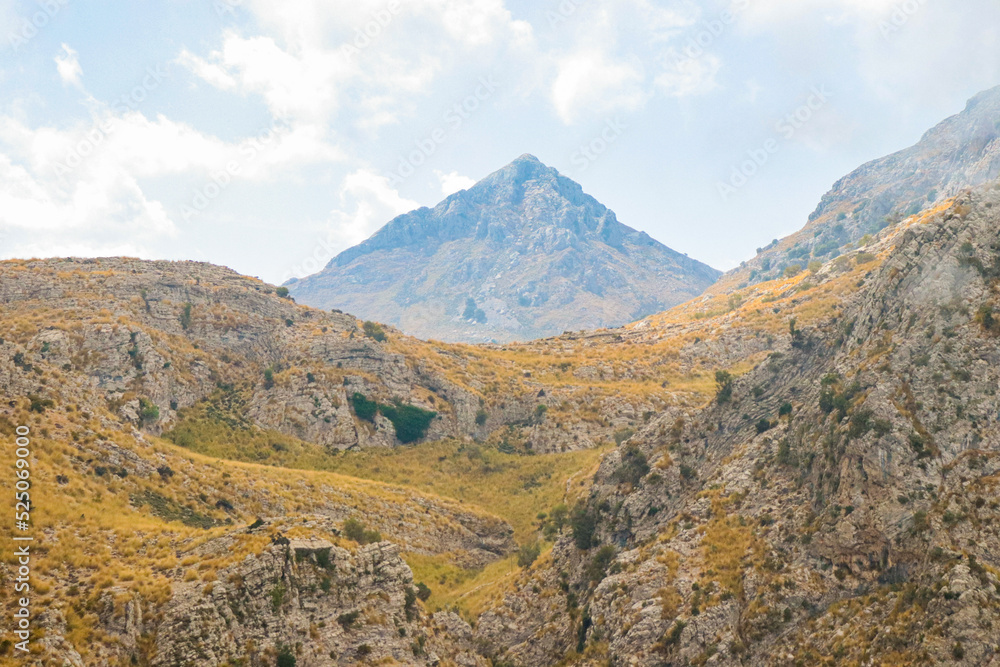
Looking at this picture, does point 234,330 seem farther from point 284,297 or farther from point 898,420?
point 898,420

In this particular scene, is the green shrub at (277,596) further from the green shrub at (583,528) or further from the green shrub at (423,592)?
the green shrub at (583,528)

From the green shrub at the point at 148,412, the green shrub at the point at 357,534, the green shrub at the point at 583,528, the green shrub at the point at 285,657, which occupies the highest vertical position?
the green shrub at the point at 148,412

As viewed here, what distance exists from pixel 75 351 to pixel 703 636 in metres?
75.9

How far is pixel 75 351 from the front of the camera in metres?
71.1

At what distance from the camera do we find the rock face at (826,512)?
28.0 m

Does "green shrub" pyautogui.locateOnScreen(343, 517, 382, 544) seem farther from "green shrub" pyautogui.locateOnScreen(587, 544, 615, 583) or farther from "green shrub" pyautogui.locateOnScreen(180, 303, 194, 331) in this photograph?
"green shrub" pyautogui.locateOnScreen(180, 303, 194, 331)

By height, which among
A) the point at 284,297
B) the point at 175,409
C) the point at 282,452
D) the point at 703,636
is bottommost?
the point at 703,636

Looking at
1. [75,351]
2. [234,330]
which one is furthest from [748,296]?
[75,351]

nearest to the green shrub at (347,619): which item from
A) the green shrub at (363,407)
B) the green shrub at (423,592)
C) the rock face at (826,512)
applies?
the rock face at (826,512)

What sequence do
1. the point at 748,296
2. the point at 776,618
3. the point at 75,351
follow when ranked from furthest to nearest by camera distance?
1. the point at 748,296
2. the point at 75,351
3. the point at 776,618

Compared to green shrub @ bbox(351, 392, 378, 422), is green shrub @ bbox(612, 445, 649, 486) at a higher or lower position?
lower

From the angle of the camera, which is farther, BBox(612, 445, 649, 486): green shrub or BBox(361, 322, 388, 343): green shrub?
BBox(361, 322, 388, 343): green shrub

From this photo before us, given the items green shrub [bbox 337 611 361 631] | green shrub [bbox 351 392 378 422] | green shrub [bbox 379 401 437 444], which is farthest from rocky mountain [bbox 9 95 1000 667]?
green shrub [bbox 379 401 437 444]

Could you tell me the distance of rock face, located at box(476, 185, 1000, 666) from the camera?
2798 centimetres
